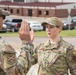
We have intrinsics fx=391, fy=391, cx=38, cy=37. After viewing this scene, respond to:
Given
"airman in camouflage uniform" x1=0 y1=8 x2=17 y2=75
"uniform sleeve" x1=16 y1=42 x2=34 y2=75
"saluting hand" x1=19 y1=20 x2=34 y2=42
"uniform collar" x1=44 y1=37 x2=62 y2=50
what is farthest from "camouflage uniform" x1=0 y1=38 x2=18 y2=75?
"uniform collar" x1=44 y1=37 x2=62 y2=50

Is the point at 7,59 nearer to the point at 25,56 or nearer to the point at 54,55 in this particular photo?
the point at 25,56

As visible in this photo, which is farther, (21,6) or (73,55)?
(21,6)

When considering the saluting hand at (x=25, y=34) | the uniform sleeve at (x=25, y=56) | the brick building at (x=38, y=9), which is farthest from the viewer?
the brick building at (x=38, y=9)

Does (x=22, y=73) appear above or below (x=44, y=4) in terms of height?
above

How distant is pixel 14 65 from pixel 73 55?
1993 mm

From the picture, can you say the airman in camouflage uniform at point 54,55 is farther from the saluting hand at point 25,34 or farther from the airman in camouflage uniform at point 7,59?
the airman in camouflage uniform at point 7,59

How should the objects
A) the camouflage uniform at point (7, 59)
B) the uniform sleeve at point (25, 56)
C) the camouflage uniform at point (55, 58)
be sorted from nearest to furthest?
Answer: the camouflage uniform at point (7, 59)
the uniform sleeve at point (25, 56)
the camouflage uniform at point (55, 58)

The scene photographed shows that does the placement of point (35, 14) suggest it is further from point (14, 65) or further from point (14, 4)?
point (14, 65)

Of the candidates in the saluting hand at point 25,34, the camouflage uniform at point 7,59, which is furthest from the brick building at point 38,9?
the camouflage uniform at point 7,59

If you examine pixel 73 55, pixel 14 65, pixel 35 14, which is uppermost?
pixel 14 65

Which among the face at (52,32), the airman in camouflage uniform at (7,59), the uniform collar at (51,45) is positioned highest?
the airman in camouflage uniform at (7,59)

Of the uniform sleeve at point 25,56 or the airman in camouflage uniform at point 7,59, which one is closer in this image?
the airman in camouflage uniform at point 7,59

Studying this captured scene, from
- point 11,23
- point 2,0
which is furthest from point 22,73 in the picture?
point 2,0

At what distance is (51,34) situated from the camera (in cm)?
531
